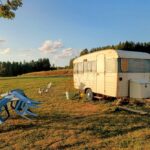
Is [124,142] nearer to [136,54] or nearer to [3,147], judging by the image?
[3,147]

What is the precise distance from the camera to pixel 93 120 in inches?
340

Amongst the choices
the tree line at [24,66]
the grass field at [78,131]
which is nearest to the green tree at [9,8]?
the grass field at [78,131]

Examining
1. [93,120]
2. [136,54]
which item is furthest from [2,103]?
[136,54]

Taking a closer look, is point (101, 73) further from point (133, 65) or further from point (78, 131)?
point (78, 131)

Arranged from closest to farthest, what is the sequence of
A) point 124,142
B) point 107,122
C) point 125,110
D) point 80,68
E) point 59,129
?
1. point 124,142
2. point 59,129
3. point 107,122
4. point 125,110
5. point 80,68

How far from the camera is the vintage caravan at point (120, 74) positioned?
36.9 feet

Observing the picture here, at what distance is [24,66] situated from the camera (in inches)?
3447

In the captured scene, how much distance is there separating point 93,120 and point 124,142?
2438 mm

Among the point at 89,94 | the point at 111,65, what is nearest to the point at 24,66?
the point at 89,94

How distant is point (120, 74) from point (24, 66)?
78.9 meters

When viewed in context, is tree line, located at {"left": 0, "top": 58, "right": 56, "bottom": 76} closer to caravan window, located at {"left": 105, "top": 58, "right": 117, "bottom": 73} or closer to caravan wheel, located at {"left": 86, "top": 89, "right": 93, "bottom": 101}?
caravan wheel, located at {"left": 86, "top": 89, "right": 93, "bottom": 101}

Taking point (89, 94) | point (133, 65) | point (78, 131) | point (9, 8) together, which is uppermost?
point (9, 8)

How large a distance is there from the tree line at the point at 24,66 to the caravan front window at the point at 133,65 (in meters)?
75.1

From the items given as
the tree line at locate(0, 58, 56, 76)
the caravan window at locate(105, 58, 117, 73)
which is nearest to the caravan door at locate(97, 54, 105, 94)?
the caravan window at locate(105, 58, 117, 73)
